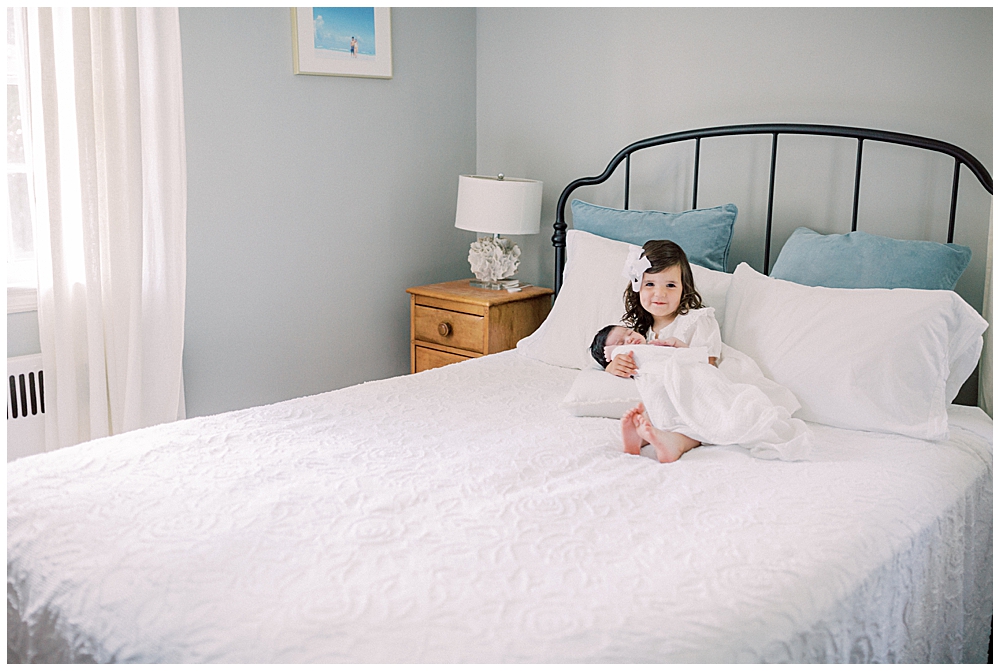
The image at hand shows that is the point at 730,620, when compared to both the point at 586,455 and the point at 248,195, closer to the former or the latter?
the point at 586,455

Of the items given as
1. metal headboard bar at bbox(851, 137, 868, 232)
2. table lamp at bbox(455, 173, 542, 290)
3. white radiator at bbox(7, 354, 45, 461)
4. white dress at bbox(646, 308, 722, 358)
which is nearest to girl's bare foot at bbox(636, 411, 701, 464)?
white dress at bbox(646, 308, 722, 358)

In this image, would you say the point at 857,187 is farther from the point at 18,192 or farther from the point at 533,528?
the point at 18,192

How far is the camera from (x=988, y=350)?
2076 mm

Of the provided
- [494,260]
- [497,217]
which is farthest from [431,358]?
[497,217]

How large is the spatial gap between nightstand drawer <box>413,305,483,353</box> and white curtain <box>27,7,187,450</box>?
0.89 metres

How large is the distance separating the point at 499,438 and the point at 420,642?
0.81 metres

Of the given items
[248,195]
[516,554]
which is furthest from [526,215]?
[516,554]

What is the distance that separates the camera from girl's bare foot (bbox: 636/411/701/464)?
171 centimetres

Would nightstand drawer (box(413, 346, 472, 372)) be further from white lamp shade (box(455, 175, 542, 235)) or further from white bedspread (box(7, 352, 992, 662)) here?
white bedspread (box(7, 352, 992, 662))

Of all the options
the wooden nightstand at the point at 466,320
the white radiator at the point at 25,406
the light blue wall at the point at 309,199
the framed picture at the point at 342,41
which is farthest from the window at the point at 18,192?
the wooden nightstand at the point at 466,320

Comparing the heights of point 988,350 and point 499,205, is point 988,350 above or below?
below

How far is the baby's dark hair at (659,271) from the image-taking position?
2.10 meters

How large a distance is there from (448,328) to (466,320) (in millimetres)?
88

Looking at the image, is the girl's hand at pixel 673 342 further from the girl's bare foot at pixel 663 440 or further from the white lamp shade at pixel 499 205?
the white lamp shade at pixel 499 205
